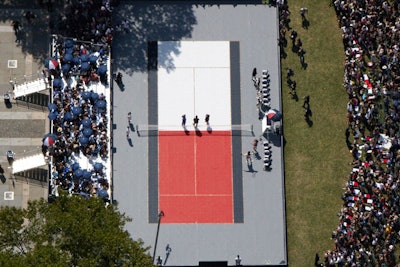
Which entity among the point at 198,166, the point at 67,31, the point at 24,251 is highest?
the point at 67,31

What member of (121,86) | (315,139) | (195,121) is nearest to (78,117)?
(121,86)

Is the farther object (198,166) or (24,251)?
(198,166)

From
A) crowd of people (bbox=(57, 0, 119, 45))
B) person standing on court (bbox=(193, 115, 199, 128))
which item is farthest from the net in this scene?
crowd of people (bbox=(57, 0, 119, 45))

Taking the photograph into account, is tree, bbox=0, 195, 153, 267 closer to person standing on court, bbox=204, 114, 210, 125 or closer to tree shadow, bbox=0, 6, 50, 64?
person standing on court, bbox=204, 114, 210, 125

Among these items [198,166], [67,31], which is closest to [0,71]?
[67,31]

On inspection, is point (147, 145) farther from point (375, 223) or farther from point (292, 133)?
point (375, 223)

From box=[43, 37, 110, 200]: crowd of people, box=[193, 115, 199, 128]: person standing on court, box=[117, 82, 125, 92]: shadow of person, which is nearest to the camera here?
box=[43, 37, 110, 200]: crowd of people

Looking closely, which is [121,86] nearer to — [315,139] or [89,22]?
[89,22]
